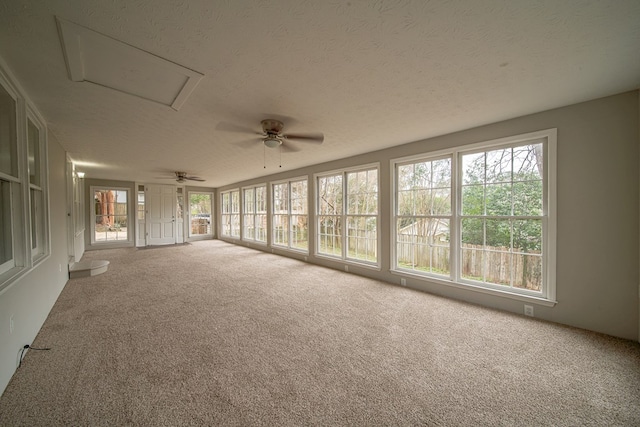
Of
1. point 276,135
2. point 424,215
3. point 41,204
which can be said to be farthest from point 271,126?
point 41,204

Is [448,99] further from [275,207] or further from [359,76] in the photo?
[275,207]

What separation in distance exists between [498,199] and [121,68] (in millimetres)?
4090

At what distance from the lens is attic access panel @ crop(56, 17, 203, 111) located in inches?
56.9

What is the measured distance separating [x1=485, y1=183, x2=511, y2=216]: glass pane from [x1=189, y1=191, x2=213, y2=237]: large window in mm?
9731

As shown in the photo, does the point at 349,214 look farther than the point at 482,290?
Yes

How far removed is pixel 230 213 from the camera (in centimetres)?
937

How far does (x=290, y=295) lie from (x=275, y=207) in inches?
154

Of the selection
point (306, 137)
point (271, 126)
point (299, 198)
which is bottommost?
point (299, 198)

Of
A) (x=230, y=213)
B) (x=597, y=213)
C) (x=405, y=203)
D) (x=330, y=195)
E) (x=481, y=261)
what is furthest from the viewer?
(x=230, y=213)

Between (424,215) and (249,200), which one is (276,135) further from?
(249,200)

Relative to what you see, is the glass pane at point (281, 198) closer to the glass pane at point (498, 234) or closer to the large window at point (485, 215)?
the large window at point (485, 215)

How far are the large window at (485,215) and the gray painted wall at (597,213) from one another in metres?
0.12

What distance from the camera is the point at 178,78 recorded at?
6.28 ft

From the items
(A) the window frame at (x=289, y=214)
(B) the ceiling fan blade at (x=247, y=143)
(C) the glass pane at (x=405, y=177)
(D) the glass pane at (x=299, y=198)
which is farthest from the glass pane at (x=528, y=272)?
(D) the glass pane at (x=299, y=198)
